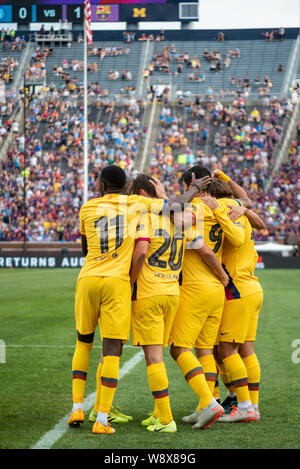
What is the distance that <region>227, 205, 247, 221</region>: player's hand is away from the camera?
6.37 metres

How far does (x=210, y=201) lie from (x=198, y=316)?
0.99m

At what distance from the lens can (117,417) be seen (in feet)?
20.5

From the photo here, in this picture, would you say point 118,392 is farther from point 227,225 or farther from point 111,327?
point 227,225

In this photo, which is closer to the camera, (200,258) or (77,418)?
(77,418)

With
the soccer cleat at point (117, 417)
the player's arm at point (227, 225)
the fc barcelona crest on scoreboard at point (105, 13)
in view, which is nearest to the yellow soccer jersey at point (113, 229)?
the player's arm at point (227, 225)

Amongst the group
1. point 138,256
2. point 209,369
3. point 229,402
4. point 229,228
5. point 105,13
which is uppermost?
point 105,13

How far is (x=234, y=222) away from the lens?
20.9ft

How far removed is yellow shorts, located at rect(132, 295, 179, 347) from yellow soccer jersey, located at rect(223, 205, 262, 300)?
2.36 ft

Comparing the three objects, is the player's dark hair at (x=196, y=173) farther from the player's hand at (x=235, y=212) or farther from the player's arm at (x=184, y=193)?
the player's hand at (x=235, y=212)

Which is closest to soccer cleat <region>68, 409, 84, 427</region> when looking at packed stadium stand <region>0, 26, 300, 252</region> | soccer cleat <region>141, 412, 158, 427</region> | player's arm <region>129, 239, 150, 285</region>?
soccer cleat <region>141, 412, 158, 427</region>

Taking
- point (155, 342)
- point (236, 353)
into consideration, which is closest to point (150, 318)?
point (155, 342)

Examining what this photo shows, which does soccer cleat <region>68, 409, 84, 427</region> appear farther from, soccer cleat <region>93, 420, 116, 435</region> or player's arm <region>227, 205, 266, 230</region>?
player's arm <region>227, 205, 266, 230</region>

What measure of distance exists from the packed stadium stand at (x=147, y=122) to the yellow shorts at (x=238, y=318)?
27.2m

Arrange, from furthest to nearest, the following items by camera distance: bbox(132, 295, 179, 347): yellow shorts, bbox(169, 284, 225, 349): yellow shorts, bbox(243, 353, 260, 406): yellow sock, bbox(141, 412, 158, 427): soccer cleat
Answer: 1. bbox(243, 353, 260, 406): yellow sock
2. bbox(169, 284, 225, 349): yellow shorts
3. bbox(141, 412, 158, 427): soccer cleat
4. bbox(132, 295, 179, 347): yellow shorts
